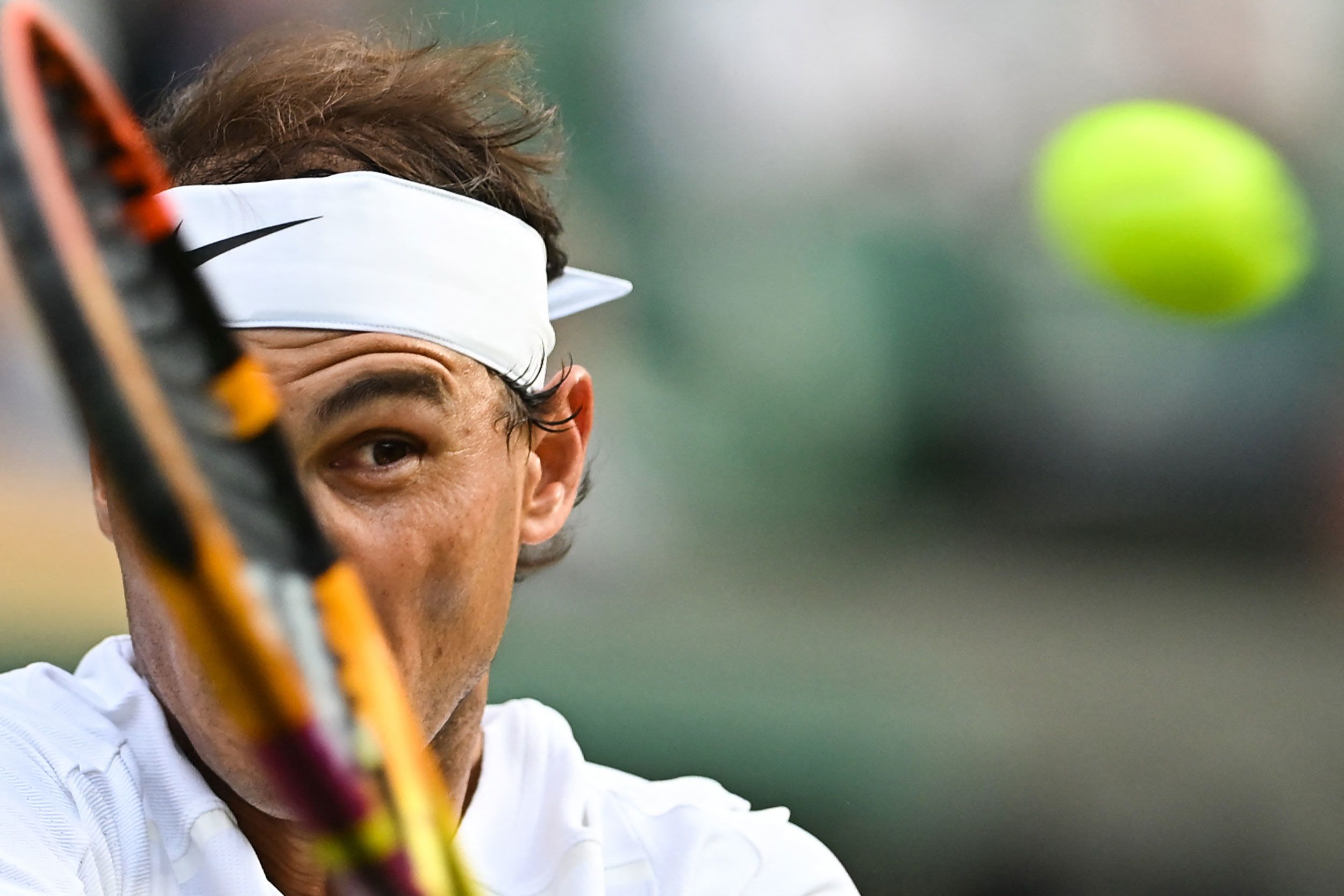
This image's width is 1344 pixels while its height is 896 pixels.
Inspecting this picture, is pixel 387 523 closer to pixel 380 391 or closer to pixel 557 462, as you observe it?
pixel 380 391

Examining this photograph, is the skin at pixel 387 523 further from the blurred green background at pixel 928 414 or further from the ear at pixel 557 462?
the blurred green background at pixel 928 414

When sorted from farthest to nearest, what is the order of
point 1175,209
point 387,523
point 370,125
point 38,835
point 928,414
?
point 928,414 → point 1175,209 → point 370,125 → point 387,523 → point 38,835

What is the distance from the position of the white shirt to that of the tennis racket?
21cm

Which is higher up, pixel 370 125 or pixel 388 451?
pixel 370 125

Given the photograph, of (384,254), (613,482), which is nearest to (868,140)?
(613,482)

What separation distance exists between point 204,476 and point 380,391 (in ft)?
0.91

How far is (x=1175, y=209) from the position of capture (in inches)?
89.3

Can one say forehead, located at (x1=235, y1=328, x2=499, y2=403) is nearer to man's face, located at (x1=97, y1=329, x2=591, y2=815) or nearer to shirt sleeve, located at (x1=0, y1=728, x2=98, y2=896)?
man's face, located at (x1=97, y1=329, x2=591, y2=815)

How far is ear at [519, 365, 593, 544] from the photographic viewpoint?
957 mm

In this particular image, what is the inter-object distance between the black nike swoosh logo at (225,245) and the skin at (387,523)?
0.16 feet

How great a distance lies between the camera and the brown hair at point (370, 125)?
2.86 ft

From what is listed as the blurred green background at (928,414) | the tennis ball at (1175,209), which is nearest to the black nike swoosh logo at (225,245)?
the blurred green background at (928,414)

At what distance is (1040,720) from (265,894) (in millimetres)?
1842

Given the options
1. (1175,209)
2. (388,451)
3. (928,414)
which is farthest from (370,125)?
(928,414)
